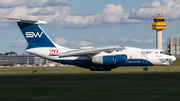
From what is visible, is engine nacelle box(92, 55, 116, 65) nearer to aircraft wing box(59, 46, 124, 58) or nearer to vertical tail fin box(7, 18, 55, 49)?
aircraft wing box(59, 46, 124, 58)

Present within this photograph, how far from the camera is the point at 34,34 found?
43719mm

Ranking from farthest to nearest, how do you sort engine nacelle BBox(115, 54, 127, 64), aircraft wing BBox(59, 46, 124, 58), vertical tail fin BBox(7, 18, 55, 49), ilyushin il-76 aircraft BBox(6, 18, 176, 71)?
vertical tail fin BBox(7, 18, 55, 49), aircraft wing BBox(59, 46, 124, 58), ilyushin il-76 aircraft BBox(6, 18, 176, 71), engine nacelle BBox(115, 54, 127, 64)

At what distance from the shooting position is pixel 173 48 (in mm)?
122875

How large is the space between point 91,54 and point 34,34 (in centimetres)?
906

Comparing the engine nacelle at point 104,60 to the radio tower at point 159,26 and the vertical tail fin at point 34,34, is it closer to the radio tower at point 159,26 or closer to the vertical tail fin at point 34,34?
the vertical tail fin at point 34,34

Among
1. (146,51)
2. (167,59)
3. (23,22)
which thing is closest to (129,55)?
(146,51)

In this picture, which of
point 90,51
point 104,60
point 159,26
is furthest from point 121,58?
point 159,26

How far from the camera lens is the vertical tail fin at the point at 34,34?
143ft

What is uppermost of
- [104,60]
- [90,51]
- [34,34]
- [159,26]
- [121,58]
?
[159,26]

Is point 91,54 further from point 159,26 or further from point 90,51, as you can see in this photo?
point 159,26

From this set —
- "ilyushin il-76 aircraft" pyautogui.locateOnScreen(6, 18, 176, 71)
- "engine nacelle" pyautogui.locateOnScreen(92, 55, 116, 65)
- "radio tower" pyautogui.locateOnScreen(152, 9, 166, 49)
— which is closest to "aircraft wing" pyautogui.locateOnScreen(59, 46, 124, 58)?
"ilyushin il-76 aircraft" pyautogui.locateOnScreen(6, 18, 176, 71)

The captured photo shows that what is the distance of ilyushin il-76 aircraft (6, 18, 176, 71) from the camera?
4134 centimetres

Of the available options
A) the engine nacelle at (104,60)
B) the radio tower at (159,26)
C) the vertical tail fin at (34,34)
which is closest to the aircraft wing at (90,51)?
the engine nacelle at (104,60)

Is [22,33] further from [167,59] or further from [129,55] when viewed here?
[167,59]
